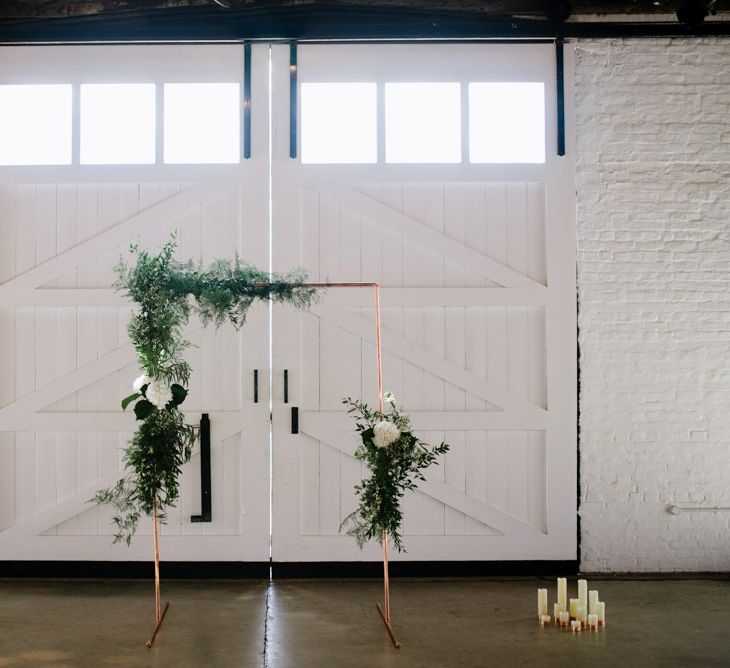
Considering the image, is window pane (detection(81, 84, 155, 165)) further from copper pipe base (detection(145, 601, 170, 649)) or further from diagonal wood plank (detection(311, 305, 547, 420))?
copper pipe base (detection(145, 601, 170, 649))

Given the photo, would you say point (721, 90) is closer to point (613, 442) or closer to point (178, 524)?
point (613, 442)

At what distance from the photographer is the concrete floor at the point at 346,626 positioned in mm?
3684

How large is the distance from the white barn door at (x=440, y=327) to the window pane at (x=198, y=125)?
1.15 ft

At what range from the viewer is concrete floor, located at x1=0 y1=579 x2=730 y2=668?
368cm

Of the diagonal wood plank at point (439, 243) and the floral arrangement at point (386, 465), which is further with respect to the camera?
the diagonal wood plank at point (439, 243)

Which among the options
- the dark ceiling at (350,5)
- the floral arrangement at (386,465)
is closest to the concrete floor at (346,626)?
the floral arrangement at (386,465)

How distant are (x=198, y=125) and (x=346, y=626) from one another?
3296 mm

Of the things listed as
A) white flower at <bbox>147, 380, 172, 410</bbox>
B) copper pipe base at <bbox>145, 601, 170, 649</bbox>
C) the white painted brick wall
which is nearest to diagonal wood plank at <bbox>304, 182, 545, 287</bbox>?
the white painted brick wall

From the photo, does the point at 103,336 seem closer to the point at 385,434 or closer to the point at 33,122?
the point at 33,122

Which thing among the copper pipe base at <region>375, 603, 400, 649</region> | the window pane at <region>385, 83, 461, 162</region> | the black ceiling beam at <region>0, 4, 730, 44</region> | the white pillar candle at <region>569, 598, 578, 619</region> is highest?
the black ceiling beam at <region>0, 4, 730, 44</region>

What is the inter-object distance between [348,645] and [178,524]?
1.67m

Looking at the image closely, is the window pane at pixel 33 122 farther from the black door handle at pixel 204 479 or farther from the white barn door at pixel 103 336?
the black door handle at pixel 204 479

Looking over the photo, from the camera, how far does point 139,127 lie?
5.16 meters

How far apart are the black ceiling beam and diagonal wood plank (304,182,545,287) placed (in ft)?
3.65
